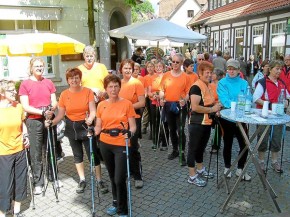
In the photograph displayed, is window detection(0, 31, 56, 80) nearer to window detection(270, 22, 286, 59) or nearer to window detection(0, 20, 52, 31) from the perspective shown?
window detection(0, 20, 52, 31)

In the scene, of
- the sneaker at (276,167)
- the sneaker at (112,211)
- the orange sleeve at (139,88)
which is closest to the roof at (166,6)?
the sneaker at (276,167)

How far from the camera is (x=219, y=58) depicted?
10.9 meters

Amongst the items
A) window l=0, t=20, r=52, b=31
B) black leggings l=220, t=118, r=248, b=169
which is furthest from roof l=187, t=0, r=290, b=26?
black leggings l=220, t=118, r=248, b=169

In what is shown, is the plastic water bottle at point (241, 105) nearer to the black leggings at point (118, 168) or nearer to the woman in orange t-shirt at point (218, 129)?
the woman in orange t-shirt at point (218, 129)

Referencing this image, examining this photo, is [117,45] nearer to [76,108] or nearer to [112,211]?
[76,108]

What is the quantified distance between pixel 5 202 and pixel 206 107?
2.84 m

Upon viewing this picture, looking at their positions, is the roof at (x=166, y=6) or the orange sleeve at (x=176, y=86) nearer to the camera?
the orange sleeve at (x=176, y=86)

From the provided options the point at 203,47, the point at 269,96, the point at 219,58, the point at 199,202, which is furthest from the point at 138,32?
the point at 203,47

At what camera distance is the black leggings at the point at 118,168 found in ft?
12.0

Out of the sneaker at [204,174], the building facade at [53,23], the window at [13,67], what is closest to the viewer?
the sneaker at [204,174]

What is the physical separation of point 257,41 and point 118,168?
16796 millimetres

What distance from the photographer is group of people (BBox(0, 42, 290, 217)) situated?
146 inches

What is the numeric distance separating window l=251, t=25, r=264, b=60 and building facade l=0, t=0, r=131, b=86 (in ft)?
27.7

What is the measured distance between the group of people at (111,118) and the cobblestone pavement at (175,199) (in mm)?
176
